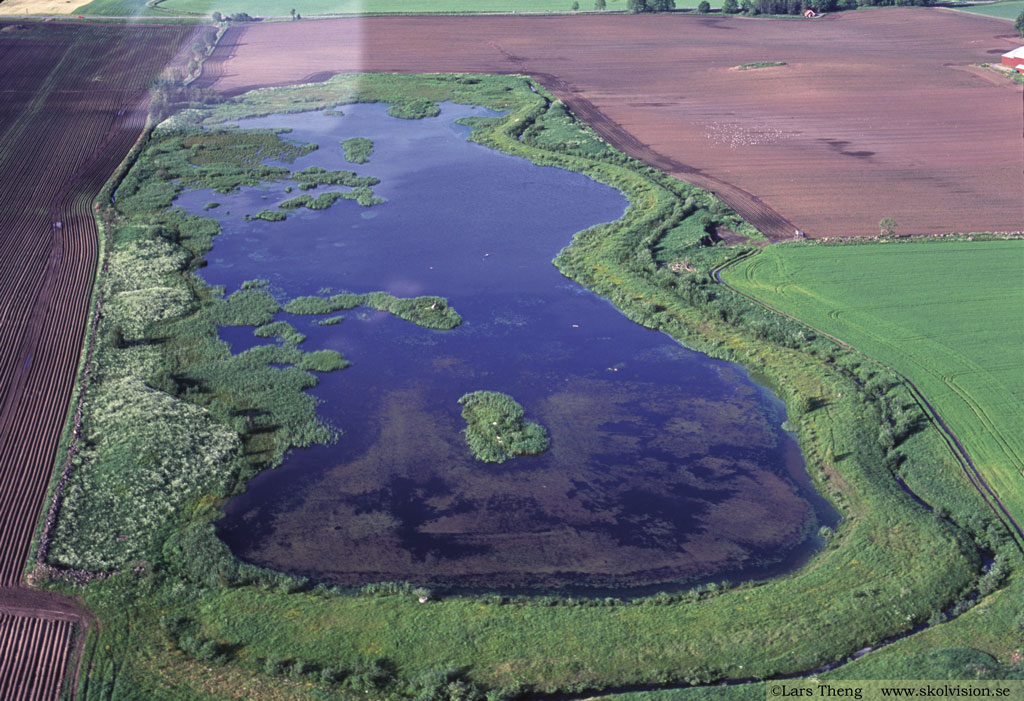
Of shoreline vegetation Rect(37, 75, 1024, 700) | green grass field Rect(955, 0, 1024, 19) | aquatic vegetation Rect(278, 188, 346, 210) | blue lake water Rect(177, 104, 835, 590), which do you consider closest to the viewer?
shoreline vegetation Rect(37, 75, 1024, 700)

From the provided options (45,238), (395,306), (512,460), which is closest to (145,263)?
(45,238)

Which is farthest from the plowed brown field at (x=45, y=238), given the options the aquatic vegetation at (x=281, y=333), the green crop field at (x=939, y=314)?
the green crop field at (x=939, y=314)

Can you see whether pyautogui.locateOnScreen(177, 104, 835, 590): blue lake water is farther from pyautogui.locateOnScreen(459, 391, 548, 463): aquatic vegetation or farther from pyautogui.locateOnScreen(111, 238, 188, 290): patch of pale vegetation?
pyautogui.locateOnScreen(111, 238, 188, 290): patch of pale vegetation

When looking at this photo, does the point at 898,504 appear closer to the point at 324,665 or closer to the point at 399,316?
the point at 324,665

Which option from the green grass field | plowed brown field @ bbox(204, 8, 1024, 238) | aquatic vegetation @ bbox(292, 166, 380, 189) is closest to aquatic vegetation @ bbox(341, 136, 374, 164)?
aquatic vegetation @ bbox(292, 166, 380, 189)

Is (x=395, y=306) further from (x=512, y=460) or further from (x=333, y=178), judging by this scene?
(x=333, y=178)

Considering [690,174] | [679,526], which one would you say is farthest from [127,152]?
[679,526]
